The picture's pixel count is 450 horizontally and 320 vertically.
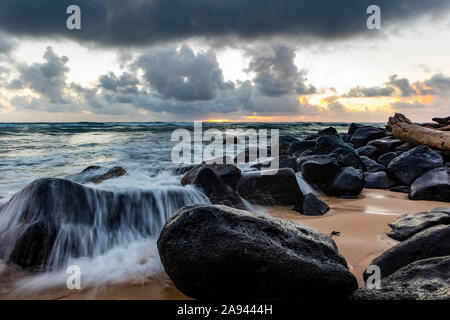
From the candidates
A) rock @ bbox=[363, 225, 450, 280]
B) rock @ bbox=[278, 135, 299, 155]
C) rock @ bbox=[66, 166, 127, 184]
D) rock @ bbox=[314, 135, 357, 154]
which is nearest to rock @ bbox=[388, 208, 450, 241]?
rock @ bbox=[363, 225, 450, 280]

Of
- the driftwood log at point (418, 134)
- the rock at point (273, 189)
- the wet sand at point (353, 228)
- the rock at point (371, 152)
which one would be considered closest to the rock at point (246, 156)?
the rock at point (371, 152)

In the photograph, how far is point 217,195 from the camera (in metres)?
4.42

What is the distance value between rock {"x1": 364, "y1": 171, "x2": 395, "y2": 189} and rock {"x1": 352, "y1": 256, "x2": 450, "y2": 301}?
13.5ft

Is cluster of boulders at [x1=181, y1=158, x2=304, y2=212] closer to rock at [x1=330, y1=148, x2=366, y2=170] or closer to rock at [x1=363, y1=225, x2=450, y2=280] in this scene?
rock at [x1=363, y1=225, x2=450, y2=280]

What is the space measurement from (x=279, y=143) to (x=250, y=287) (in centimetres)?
906

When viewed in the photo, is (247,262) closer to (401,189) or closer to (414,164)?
(401,189)

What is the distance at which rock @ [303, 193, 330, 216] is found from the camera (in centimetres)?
407

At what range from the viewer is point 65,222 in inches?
114

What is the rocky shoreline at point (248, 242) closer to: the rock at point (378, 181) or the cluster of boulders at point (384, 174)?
the cluster of boulders at point (384, 174)

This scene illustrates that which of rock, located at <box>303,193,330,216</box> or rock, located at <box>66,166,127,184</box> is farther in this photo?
rock, located at <box>66,166,127,184</box>

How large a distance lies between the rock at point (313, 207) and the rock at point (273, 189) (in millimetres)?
206
